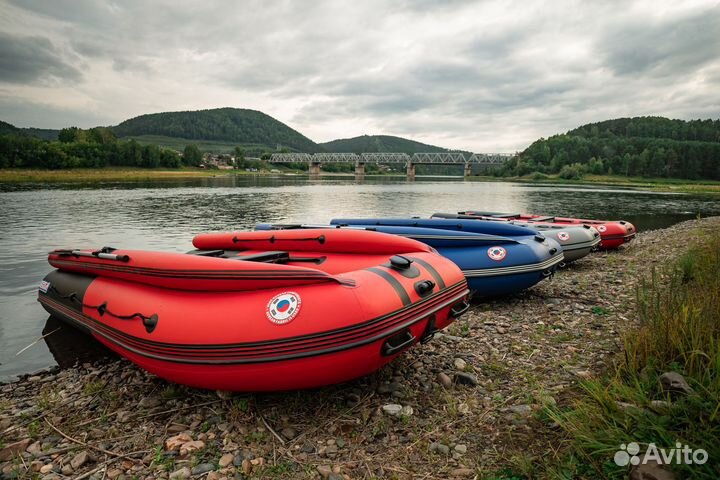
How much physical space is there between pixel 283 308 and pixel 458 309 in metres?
2.11

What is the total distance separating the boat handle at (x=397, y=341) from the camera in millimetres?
3461

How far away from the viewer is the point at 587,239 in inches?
390

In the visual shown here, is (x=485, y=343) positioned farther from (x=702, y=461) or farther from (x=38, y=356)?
(x=38, y=356)

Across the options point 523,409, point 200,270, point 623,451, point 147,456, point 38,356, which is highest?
point 200,270

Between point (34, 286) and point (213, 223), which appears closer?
point (34, 286)

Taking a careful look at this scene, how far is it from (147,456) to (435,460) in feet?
7.57

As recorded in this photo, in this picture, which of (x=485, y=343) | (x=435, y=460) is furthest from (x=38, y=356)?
(x=485, y=343)

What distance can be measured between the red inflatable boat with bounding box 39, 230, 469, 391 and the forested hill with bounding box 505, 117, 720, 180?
106 m

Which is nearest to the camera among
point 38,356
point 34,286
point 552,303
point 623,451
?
point 623,451

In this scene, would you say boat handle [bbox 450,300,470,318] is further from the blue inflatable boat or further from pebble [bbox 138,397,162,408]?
pebble [bbox 138,397,162,408]

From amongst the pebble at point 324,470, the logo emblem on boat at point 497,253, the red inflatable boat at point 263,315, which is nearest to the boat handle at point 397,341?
the red inflatable boat at point 263,315

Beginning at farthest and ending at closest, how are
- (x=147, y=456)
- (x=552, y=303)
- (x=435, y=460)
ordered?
(x=552, y=303), (x=147, y=456), (x=435, y=460)

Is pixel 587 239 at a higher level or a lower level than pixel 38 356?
higher

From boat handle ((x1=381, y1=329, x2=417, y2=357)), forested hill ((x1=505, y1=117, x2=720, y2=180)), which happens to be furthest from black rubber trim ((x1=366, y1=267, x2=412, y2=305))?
forested hill ((x1=505, y1=117, x2=720, y2=180))
